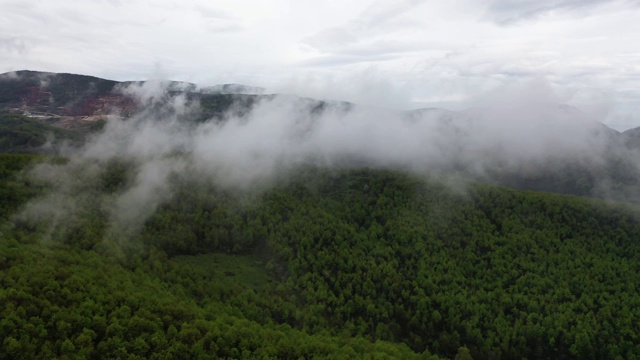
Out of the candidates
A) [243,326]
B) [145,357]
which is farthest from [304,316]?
[145,357]

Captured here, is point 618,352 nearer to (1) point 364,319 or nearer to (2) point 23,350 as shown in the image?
(1) point 364,319

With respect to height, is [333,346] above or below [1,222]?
below

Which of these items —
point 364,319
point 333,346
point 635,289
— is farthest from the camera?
point 635,289

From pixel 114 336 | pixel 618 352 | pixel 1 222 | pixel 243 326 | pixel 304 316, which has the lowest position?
pixel 618 352

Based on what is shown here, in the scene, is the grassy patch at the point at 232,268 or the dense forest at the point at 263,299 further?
the grassy patch at the point at 232,268

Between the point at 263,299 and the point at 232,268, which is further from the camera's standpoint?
the point at 232,268

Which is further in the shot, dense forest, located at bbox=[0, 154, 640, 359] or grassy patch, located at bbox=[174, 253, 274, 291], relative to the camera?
grassy patch, located at bbox=[174, 253, 274, 291]

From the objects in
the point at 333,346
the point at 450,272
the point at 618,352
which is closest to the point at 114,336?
the point at 333,346

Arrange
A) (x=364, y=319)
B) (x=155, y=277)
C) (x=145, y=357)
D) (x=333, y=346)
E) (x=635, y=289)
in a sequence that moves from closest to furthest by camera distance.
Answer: (x=145, y=357), (x=333, y=346), (x=155, y=277), (x=364, y=319), (x=635, y=289)

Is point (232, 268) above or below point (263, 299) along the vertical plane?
above

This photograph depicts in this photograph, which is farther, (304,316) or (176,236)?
(176,236)
